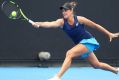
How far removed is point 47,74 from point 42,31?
6.01 ft

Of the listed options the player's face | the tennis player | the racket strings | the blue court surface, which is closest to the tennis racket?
the racket strings

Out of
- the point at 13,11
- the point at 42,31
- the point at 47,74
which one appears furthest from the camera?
the point at 42,31

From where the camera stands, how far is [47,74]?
9.55 metres

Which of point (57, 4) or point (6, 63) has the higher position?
point (57, 4)

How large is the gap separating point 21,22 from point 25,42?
54 cm

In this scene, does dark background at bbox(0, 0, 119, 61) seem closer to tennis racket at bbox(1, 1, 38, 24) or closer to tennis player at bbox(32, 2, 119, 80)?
tennis racket at bbox(1, 1, 38, 24)

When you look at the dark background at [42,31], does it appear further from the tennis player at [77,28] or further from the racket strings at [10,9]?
the tennis player at [77,28]

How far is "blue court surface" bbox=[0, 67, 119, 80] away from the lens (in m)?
8.98

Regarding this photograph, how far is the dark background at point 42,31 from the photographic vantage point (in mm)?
10922

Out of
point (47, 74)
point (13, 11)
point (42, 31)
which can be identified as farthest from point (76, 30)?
point (42, 31)

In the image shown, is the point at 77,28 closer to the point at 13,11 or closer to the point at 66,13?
the point at 66,13

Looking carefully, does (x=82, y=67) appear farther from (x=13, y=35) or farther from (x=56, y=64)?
(x=13, y=35)

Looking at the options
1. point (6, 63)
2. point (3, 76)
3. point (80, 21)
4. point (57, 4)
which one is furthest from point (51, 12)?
point (80, 21)

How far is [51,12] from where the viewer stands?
11047 mm
